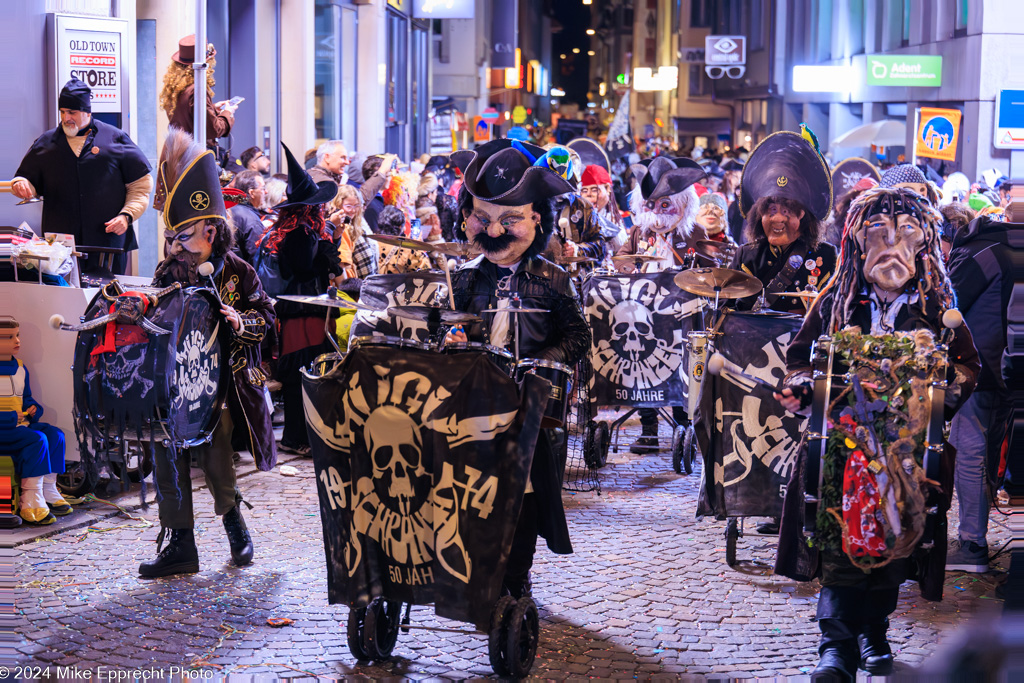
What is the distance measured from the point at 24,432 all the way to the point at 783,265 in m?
4.52

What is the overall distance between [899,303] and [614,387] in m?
4.16

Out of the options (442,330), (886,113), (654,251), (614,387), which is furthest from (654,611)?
(886,113)

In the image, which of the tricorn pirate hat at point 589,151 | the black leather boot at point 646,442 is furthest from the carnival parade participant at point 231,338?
the tricorn pirate hat at point 589,151

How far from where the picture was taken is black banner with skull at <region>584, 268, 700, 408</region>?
8.86 meters

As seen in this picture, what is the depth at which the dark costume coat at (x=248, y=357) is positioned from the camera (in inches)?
250

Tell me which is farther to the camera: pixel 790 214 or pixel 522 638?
pixel 790 214

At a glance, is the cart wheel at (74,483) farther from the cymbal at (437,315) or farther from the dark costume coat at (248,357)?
the cymbal at (437,315)

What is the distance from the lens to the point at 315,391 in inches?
193

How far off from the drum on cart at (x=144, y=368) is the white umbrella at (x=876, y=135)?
23.1m

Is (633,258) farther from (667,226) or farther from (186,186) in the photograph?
(186,186)

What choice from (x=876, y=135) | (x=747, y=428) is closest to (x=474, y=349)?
(x=747, y=428)

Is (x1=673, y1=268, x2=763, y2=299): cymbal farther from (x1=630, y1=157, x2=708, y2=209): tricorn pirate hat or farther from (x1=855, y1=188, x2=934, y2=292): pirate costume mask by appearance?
(x1=630, y1=157, x2=708, y2=209): tricorn pirate hat

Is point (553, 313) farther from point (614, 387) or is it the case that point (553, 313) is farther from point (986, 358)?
point (614, 387)

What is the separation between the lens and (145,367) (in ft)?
19.7
